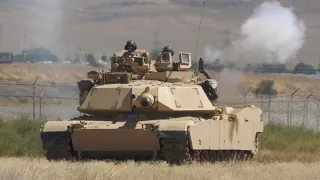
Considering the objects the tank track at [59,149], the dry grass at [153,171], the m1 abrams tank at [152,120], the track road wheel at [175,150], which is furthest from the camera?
the tank track at [59,149]

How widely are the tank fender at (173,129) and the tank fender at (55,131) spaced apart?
235 cm

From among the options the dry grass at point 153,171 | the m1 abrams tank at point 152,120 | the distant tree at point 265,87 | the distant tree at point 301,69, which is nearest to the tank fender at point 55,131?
the m1 abrams tank at point 152,120

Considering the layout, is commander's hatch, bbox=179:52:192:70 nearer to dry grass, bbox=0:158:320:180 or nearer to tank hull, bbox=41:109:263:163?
tank hull, bbox=41:109:263:163

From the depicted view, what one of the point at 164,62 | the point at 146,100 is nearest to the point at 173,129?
the point at 146,100

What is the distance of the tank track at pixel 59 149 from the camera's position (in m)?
21.8

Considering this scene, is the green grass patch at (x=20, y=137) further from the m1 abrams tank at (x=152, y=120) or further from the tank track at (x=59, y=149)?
the tank track at (x=59, y=149)

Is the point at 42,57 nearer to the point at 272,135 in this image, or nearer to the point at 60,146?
the point at 272,135

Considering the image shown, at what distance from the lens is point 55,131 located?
71.2ft

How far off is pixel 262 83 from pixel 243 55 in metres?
17.0

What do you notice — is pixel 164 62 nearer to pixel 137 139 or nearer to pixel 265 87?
pixel 137 139

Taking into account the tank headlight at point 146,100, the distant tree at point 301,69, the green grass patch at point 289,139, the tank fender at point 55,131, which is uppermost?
the distant tree at point 301,69

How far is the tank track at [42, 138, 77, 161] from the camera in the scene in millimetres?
21828

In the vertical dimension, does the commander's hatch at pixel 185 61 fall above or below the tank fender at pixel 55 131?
above

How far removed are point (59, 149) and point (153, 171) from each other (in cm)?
429
